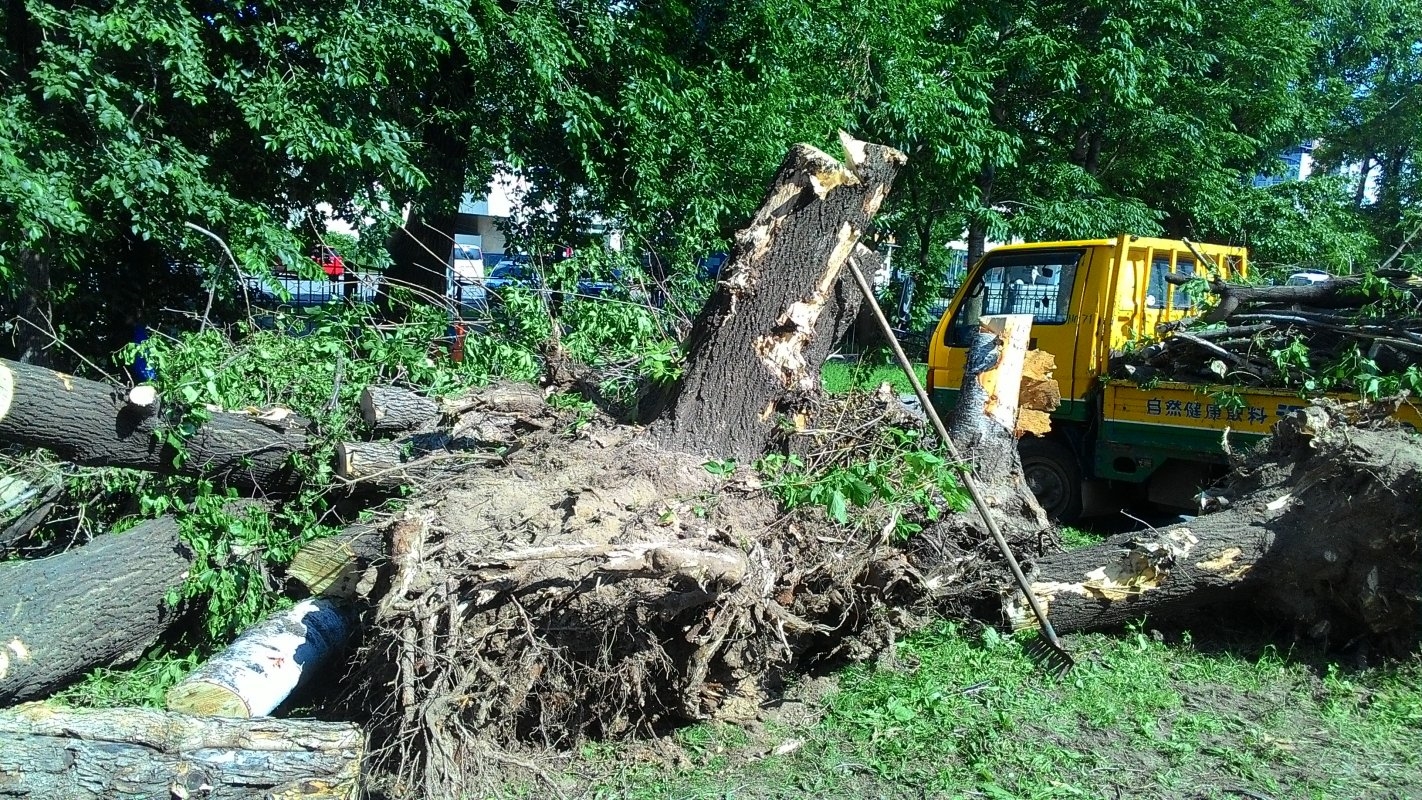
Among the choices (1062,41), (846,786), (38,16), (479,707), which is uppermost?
(1062,41)

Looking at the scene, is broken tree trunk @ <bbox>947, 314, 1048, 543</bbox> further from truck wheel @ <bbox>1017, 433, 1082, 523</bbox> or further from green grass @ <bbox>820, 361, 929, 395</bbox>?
truck wheel @ <bbox>1017, 433, 1082, 523</bbox>

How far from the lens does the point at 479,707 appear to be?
12.9 feet

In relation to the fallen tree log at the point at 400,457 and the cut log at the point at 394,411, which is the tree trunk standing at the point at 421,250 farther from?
the fallen tree log at the point at 400,457

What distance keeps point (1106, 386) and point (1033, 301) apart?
3.36 feet

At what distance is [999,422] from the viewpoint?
19.9 feet

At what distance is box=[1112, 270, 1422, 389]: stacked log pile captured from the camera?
6.30 metres

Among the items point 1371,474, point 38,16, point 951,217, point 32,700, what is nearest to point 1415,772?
point 1371,474

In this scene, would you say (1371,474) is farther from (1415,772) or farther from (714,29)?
(714,29)

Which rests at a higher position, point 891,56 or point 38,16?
point 891,56

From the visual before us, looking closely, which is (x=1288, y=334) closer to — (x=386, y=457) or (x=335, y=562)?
(x=386, y=457)

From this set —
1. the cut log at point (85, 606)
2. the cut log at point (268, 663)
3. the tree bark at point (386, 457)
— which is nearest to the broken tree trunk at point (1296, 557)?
the tree bark at point (386, 457)

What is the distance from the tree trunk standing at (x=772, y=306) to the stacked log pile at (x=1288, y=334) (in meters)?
3.09

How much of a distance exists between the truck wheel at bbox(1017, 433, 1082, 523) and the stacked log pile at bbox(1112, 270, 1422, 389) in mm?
873

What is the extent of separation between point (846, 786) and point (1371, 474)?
3.15 metres
